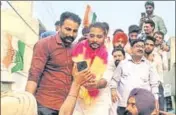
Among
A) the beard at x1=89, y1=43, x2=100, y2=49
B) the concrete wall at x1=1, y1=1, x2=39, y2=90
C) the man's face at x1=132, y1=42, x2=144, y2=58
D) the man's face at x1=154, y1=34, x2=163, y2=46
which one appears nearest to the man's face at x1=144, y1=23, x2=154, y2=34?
the man's face at x1=154, y1=34, x2=163, y2=46

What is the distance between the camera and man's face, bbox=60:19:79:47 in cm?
475

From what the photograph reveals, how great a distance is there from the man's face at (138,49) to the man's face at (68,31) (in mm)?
1802

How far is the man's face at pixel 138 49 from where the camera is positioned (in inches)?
253

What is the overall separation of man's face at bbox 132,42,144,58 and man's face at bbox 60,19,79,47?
1.80 m

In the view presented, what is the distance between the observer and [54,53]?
15.8ft

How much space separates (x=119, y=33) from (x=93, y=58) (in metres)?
2.77

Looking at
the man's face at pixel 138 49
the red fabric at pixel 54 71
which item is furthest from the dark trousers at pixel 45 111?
the man's face at pixel 138 49

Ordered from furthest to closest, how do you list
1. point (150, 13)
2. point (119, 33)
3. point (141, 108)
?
point (150, 13) → point (119, 33) → point (141, 108)

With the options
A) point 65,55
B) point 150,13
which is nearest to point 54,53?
point 65,55

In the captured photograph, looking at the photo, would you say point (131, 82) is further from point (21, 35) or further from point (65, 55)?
point (21, 35)

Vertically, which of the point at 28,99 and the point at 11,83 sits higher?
the point at 28,99

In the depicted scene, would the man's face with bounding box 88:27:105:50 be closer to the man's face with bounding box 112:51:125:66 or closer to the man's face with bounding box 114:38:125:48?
the man's face with bounding box 112:51:125:66

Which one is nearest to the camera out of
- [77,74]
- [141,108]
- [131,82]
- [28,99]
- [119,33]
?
[28,99]

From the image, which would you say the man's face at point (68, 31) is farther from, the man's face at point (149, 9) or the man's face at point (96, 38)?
the man's face at point (149, 9)
